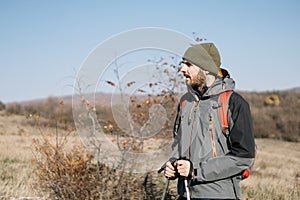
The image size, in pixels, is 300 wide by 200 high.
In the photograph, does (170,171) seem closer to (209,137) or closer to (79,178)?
(209,137)

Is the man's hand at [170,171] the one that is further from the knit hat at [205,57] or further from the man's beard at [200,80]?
the knit hat at [205,57]

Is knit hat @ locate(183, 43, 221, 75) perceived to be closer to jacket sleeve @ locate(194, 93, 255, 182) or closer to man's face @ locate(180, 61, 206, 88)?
man's face @ locate(180, 61, 206, 88)

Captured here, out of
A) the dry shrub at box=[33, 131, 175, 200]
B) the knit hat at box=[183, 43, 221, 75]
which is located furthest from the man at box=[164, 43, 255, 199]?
the dry shrub at box=[33, 131, 175, 200]

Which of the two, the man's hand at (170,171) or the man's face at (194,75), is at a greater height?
the man's face at (194,75)

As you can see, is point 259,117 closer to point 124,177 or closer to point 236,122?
point 124,177

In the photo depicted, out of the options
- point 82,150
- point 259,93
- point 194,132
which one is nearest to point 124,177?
point 82,150

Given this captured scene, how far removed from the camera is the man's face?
8.49ft

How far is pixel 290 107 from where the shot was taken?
32844 millimetres

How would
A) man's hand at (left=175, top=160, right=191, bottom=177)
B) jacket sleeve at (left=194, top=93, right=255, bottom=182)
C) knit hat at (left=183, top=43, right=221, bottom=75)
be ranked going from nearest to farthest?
jacket sleeve at (left=194, top=93, right=255, bottom=182) → man's hand at (left=175, top=160, right=191, bottom=177) → knit hat at (left=183, top=43, right=221, bottom=75)

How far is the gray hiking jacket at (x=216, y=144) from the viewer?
233 centimetres

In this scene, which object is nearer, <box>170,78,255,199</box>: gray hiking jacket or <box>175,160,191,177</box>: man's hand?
<box>170,78,255,199</box>: gray hiking jacket

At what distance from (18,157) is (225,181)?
775 centimetres

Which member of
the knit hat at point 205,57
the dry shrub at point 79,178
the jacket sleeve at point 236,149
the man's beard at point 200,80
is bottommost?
the dry shrub at point 79,178

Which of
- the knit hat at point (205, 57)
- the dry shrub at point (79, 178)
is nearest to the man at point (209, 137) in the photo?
the knit hat at point (205, 57)
